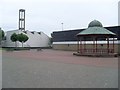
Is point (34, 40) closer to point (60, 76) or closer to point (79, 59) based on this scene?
point (79, 59)

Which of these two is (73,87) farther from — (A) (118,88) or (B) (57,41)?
(B) (57,41)

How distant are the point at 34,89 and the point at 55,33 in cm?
5792

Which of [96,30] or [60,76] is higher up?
[96,30]

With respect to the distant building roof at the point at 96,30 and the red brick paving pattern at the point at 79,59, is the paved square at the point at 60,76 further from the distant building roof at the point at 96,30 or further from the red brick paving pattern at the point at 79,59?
the distant building roof at the point at 96,30

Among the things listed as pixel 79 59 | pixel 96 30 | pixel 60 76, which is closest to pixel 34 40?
pixel 96 30

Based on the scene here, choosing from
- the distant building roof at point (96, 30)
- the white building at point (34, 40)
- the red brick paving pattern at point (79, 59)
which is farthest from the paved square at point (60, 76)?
the white building at point (34, 40)

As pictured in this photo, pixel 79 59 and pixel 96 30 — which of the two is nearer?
pixel 79 59

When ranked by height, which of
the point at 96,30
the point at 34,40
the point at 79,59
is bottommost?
the point at 79,59

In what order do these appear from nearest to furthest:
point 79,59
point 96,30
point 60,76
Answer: point 60,76 < point 79,59 < point 96,30

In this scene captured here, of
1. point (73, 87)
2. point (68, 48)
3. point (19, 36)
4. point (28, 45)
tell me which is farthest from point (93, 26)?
point (28, 45)

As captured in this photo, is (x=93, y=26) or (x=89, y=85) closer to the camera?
(x=89, y=85)

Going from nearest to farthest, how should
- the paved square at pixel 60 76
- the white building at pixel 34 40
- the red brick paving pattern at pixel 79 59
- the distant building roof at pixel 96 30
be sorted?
the paved square at pixel 60 76, the red brick paving pattern at pixel 79 59, the distant building roof at pixel 96 30, the white building at pixel 34 40

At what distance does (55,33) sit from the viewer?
66.2 m

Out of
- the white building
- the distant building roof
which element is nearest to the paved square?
the distant building roof
